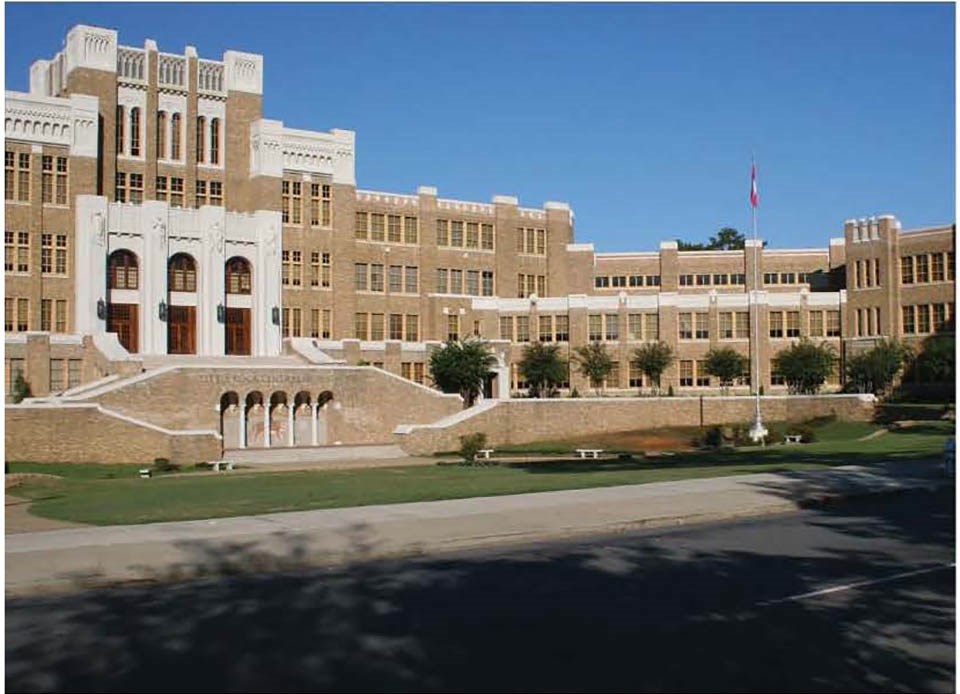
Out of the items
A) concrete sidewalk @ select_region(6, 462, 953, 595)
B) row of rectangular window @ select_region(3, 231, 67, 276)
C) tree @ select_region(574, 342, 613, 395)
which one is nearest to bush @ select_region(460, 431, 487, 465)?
tree @ select_region(574, 342, 613, 395)

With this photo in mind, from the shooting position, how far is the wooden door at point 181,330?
2351 inches

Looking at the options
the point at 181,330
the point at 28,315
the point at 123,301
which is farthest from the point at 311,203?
the point at 28,315

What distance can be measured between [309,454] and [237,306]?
15512 mm

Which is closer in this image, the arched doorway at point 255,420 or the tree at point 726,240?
the arched doorway at point 255,420

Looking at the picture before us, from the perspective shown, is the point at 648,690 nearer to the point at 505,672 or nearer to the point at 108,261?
the point at 505,672

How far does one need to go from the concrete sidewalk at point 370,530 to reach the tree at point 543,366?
4179 centimetres

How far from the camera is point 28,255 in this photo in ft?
183

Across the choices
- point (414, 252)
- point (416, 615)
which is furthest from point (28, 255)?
point (416, 615)

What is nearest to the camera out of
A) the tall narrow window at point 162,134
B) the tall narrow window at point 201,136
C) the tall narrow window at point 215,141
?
the tall narrow window at point 162,134

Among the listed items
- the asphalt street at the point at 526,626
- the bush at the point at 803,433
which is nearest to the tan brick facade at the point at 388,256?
the bush at the point at 803,433

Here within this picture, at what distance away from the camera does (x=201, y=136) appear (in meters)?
64.7

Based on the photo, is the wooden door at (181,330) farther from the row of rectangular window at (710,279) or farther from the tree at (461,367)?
the row of rectangular window at (710,279)

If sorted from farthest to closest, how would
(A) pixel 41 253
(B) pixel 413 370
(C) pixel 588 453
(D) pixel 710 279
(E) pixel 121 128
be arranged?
(D) pixel 710 279
(B) pixel 413 370
(E) pixel 121 128
(A) pixel 41 253
(C) pixel 588 453

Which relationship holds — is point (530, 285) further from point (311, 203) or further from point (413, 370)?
point (311, 203)
